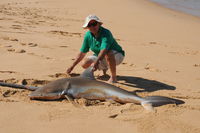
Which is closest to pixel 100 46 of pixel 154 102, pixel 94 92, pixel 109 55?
pixel 109 55

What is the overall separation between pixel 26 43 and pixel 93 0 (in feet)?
34.2

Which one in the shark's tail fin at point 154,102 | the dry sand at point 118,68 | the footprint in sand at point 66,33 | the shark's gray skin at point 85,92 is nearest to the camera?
the dry sand at point 118,68

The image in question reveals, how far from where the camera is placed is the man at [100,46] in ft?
15.8

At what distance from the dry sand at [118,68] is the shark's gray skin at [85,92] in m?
0.11

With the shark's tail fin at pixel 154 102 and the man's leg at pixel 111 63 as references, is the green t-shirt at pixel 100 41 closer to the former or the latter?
the man's leg at pixel 111 63

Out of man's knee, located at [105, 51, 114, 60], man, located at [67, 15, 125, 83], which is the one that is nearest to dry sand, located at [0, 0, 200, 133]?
man, located at [67, 15, 125, 83]

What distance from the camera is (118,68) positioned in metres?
6.11

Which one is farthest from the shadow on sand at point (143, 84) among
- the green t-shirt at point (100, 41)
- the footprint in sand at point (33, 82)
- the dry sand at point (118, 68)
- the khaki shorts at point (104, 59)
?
the footprint in sand at point (33, 82)

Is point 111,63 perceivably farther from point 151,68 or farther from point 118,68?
point 151,68

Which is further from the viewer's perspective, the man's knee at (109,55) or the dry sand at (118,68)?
the man's knee at (109,55)

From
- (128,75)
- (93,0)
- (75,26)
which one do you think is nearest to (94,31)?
(128,75)

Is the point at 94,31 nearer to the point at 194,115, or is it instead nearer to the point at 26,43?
the point at 194,115

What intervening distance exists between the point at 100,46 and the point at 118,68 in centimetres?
116

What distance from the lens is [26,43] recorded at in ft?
23.9
